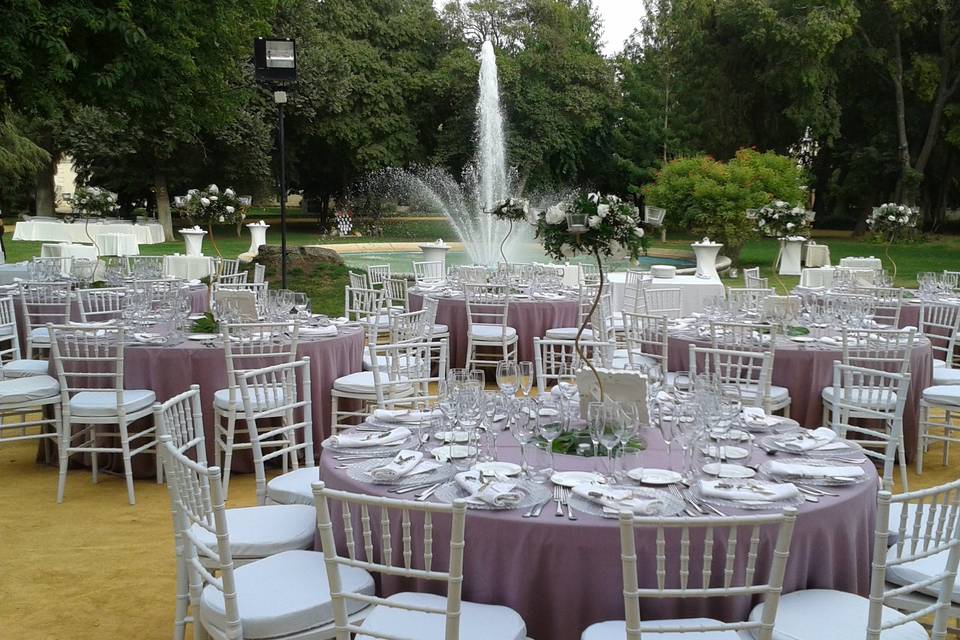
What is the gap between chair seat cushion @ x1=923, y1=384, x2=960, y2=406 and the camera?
5988 mm

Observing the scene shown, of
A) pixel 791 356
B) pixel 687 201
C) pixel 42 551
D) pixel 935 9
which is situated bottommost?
pixel 42 551

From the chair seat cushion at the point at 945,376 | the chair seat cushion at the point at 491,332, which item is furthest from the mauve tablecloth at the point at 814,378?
the chair seat cushion at the point at 491,332

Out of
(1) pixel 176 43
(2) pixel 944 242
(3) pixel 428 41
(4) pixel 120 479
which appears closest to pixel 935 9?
(2) pixel 944 242

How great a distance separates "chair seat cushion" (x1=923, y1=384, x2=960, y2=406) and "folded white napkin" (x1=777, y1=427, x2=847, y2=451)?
2.88 m

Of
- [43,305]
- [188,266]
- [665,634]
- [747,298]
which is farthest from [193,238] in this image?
[665,634]

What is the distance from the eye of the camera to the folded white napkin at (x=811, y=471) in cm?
309

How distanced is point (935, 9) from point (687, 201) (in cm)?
1497

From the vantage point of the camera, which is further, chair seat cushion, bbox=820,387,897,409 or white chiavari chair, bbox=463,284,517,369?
white chiavari chair, bbox=463,284,517,369

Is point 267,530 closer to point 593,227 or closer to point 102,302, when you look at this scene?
point 593,227

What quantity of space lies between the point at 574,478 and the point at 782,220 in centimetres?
868

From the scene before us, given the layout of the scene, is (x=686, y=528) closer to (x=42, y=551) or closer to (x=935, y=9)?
(x=42, y=551)

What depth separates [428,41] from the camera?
33.5 metres

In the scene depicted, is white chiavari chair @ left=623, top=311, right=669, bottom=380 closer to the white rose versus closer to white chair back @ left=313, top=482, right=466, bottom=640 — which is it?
the white rose

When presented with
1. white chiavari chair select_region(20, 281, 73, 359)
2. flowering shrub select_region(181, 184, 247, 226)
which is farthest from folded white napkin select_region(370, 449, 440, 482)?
flowering shrub select_region(181, 184, 247, 226)
